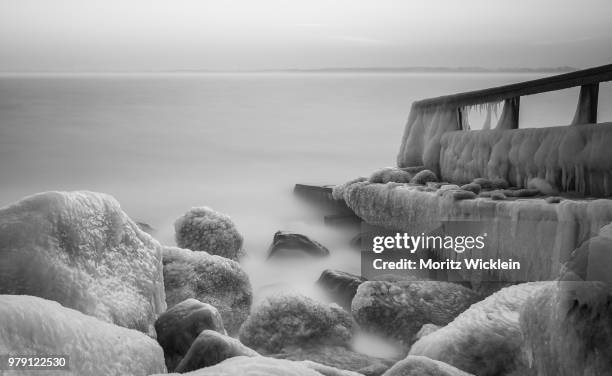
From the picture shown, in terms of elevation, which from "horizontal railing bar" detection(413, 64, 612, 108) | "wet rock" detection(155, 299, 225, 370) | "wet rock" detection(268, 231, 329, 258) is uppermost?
"horizontal railing bar" detection(413, 64, 612, 108)

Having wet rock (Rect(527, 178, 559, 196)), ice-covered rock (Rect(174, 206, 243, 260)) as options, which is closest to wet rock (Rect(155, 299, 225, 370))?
ice-covered rock (Rect(174, 206, 243, 260))

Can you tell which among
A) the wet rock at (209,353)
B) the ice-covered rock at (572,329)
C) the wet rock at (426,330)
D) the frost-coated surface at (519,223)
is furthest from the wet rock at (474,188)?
the wet rock at (209,353)

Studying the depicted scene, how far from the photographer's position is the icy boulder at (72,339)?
1170mm

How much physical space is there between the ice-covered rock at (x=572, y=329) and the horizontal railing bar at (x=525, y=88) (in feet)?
8.55

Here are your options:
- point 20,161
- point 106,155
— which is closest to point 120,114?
point 106,155

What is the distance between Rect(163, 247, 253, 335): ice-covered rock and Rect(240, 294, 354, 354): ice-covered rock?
194mm

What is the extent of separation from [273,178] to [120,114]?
331 centimetres

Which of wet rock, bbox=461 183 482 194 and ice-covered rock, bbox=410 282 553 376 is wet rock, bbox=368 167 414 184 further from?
ice-covered rock, bbox=410 282 553 376

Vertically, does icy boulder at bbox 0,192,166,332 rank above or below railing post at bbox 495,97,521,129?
below

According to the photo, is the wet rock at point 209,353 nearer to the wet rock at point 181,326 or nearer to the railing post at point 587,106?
the wet rock at point 181,326

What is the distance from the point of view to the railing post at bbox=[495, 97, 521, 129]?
4.08m

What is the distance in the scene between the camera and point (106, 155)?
7266 mm

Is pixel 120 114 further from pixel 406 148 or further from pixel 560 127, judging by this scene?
pixel 560 127

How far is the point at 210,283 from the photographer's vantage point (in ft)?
8.76
